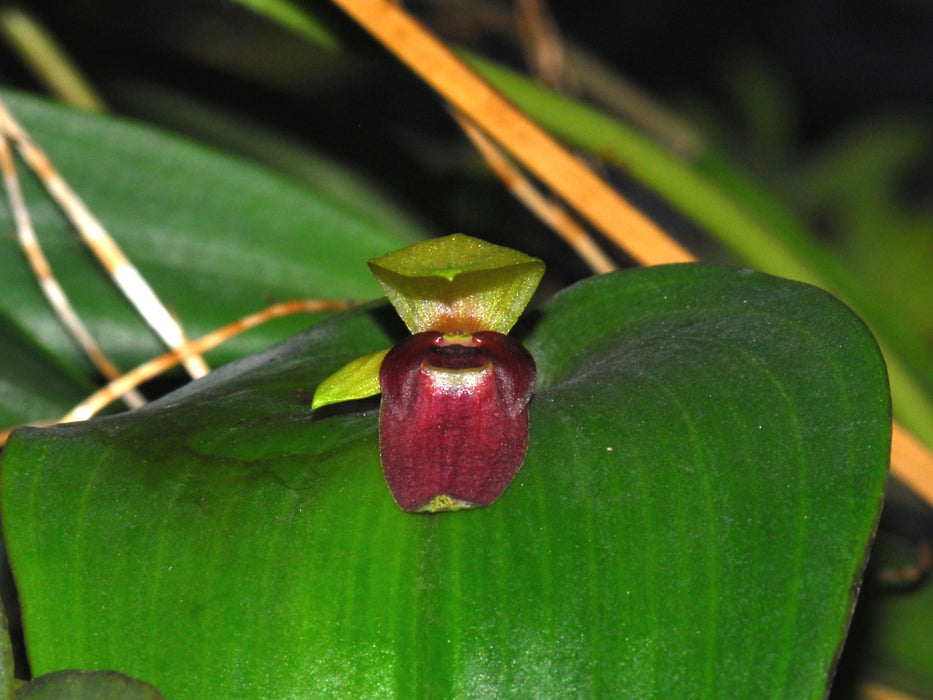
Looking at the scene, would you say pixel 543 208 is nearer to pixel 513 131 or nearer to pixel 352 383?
pixel 513 131

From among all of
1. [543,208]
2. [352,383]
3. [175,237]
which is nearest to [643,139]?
[543,208]

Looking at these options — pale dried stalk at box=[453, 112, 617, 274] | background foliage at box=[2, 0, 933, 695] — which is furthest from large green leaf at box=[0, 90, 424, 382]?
pale dried stalk at box=[453, 112, 617, 274]

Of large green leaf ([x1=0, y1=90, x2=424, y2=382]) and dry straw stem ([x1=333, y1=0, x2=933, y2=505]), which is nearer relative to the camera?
dry straw stem ([x1=333, y1=0, x2=933, y2=505])

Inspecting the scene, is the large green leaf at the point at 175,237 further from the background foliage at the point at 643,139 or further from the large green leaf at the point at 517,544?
the large green leaf at the point at 517,544

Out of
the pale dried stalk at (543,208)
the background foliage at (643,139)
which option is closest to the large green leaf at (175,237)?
the background foliage at (643,139)

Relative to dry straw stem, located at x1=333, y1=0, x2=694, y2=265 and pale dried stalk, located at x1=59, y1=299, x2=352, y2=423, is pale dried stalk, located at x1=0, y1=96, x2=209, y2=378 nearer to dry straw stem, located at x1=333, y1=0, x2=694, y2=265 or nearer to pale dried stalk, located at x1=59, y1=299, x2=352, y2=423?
pale dried stalk, located at x1=59, y1=299, x2=352, y2=423

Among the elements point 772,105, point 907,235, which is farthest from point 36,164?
→ point 772,105
